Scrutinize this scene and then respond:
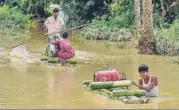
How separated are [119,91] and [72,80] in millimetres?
2560

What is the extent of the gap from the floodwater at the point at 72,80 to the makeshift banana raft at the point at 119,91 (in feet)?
0.44

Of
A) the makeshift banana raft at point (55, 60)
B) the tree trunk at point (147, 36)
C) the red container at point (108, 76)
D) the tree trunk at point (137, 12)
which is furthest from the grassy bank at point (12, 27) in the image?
the red container at point (108, 76)

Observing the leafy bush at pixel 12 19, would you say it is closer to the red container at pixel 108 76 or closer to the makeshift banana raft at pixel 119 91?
the makeshift banana raft at pixel 119 91

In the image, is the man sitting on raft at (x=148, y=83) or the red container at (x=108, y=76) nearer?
the man sitting on raft at (x=148, y=83)

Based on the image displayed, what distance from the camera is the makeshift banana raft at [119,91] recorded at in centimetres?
973

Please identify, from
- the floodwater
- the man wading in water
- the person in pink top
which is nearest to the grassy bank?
the floodwater

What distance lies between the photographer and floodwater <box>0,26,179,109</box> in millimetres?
9719

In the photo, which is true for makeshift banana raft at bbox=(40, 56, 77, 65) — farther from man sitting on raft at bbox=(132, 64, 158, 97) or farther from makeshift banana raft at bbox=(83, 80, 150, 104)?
man sitting on raft at bbox=(132, 64, 158, 97)

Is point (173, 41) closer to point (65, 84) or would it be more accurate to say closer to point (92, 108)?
point (65, 84)

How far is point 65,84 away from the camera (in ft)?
38.7

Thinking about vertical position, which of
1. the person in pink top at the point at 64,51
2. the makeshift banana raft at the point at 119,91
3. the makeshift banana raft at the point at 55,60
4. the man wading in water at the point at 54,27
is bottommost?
the makeshift banana raft at the point at 119,91

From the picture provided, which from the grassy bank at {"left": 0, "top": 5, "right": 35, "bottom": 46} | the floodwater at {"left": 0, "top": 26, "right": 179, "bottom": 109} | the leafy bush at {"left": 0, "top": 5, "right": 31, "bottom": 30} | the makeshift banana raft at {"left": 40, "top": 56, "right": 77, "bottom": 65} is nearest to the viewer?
the floodwater at {"left": 0, "top": 26, "right": 179, "bottom": 109}

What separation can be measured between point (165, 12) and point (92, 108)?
15509 millimetres

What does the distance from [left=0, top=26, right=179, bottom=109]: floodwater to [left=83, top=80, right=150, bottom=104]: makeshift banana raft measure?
0.13m
